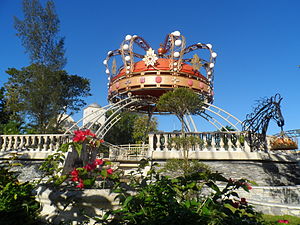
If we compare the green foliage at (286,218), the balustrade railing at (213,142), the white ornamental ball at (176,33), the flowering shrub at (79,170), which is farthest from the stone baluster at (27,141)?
the white ornamental ball at (176,33)

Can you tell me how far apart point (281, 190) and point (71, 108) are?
22.2 meters

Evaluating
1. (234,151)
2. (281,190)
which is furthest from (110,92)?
(281,190)

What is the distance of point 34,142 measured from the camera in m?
11.0

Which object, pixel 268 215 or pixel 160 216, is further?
pixel 268 215

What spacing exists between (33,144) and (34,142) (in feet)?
0.39

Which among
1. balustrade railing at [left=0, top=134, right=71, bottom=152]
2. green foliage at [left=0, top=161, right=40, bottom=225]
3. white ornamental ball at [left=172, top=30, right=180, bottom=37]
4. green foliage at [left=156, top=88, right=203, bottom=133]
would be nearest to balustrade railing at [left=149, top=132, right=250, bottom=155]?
green foliage at [left=156, top=88, right=203, bottom=133]

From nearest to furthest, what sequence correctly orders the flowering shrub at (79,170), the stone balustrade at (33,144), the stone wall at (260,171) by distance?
the flowering shrub at (79,170), the stone wall at (260,171), the stone balustrade at (33,144)

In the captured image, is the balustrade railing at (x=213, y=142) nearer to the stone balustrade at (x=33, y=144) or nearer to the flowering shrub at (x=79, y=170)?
the flowering shrub at (x=79, y=170)

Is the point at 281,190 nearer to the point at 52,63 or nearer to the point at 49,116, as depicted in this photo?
the point at 49,116

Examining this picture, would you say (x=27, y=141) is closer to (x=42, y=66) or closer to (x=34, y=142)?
(x=34, y=142)

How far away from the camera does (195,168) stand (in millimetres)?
6191

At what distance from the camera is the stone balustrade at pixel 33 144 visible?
34.4 feet

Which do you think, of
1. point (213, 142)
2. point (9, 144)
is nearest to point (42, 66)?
point (9, 144)

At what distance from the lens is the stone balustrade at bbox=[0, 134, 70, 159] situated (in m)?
10.5
